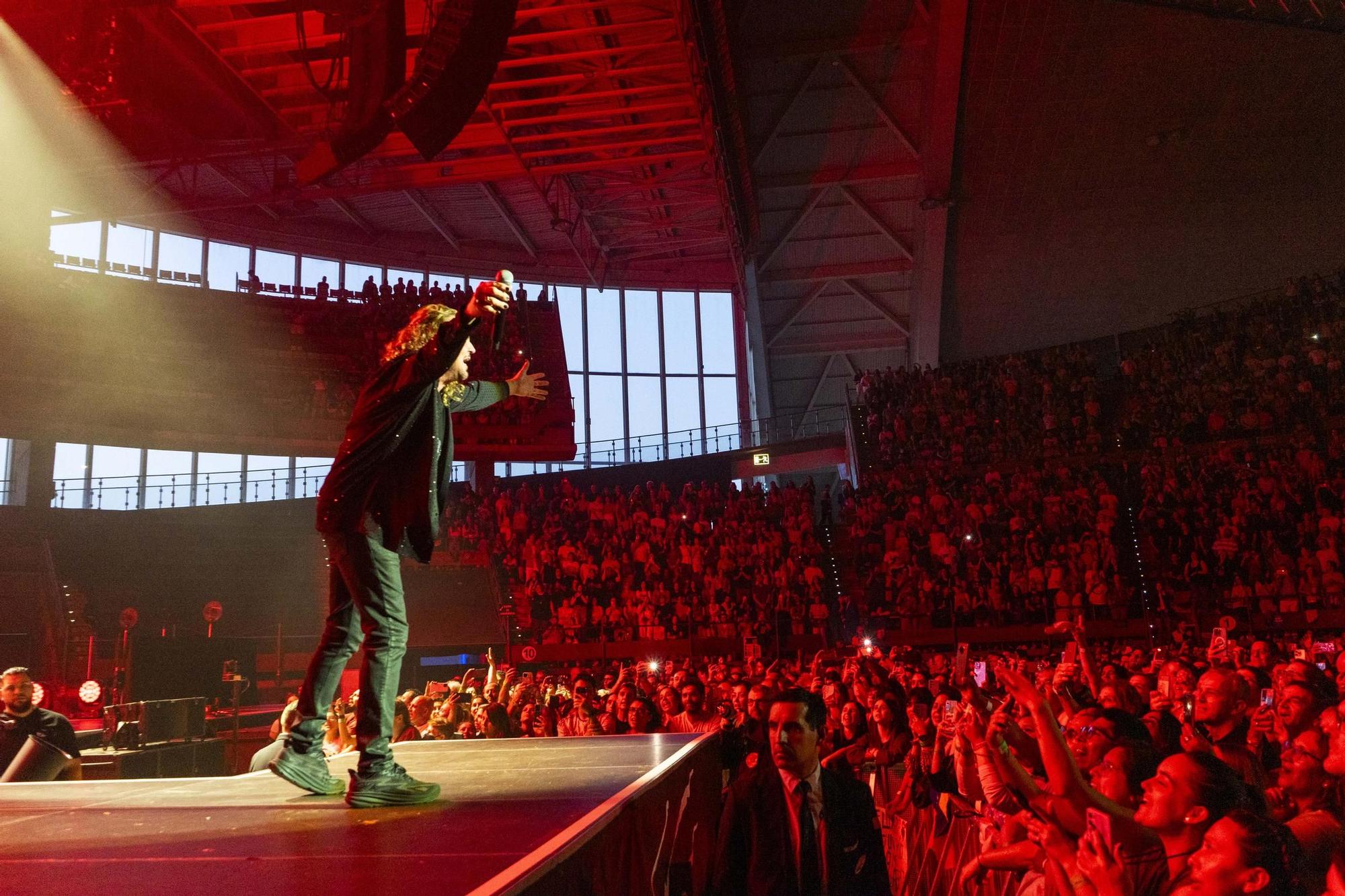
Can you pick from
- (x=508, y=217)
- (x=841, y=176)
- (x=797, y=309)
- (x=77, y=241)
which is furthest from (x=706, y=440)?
(x=77, y=241)

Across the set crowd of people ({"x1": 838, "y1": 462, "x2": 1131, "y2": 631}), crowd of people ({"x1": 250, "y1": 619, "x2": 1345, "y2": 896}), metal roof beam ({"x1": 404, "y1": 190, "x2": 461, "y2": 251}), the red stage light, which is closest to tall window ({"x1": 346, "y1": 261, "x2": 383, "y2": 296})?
metal roof beam ({"x1": 404, "y1": 190, "x2": 461, "y2": 251})

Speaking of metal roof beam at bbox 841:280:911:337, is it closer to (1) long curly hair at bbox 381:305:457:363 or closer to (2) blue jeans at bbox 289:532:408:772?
(1) long curly hair at bbox 381:305:457:363

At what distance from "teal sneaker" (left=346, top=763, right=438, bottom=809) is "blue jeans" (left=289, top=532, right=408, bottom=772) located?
0.03 m

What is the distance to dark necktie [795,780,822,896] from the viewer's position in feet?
10.7

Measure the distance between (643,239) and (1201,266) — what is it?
14.3 metres

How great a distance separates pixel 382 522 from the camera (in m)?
3.18

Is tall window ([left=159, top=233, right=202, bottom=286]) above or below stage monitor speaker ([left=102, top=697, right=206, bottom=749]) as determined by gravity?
above

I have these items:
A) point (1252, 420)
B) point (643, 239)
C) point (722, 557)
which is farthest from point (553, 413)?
point (1252, 420)

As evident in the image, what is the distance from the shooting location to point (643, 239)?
28828 millimetres

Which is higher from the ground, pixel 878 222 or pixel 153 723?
pixel 878 222

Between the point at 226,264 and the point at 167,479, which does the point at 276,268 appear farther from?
the point at 167,479

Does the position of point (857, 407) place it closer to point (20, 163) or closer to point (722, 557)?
point (722, 557)

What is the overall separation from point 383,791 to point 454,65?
24.5 ft

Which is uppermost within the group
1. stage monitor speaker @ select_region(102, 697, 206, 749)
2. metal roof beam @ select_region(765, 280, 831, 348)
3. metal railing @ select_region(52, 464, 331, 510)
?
metal roof beam @ select_region(765, 280, 831, 348)
